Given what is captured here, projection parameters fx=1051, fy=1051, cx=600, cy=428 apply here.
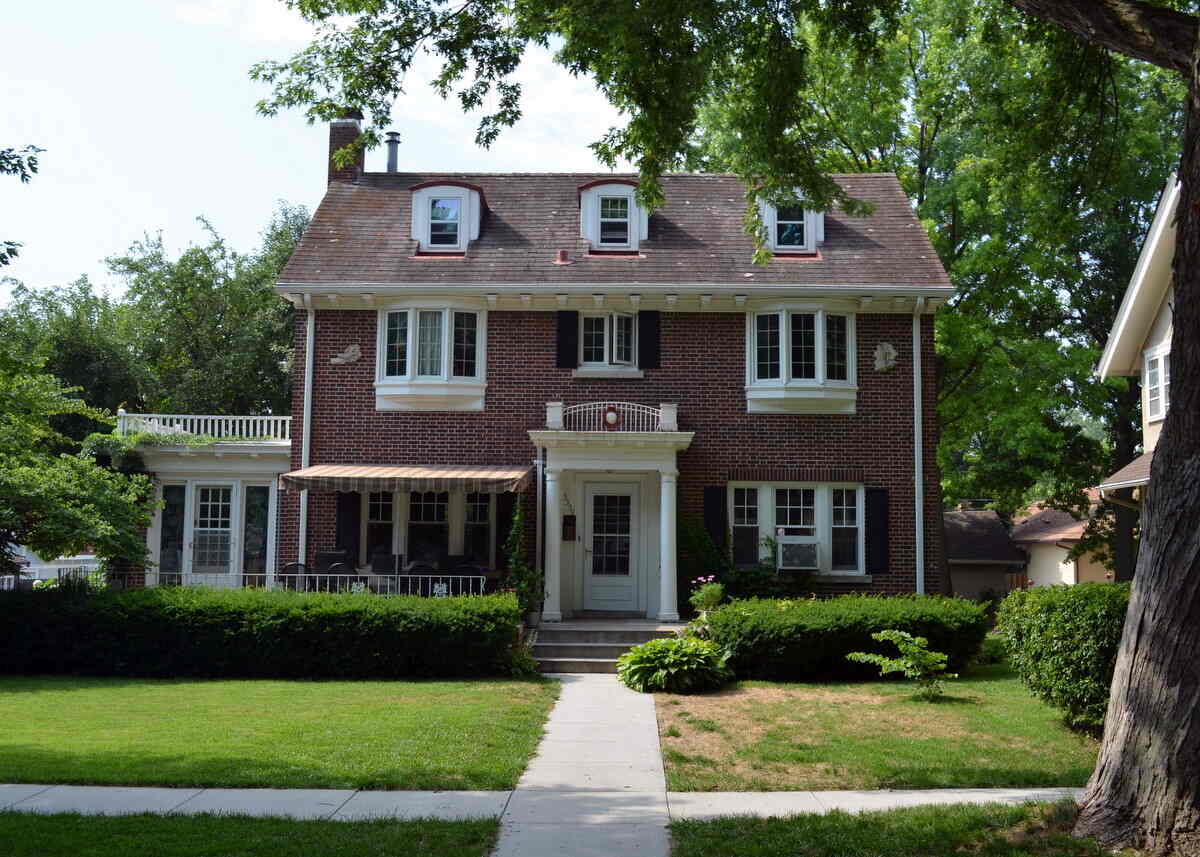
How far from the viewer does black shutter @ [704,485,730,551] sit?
60.8ft

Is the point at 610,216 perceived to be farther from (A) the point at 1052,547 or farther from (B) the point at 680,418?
(A) the point at 1052,547

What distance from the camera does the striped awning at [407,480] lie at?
16.9m

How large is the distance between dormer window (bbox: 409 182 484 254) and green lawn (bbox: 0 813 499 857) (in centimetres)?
1414

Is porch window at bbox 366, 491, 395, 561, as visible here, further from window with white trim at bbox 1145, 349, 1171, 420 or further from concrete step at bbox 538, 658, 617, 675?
window with white trim at bbox 1145, 349, 1171, 420

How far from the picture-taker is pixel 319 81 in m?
A: 12.1

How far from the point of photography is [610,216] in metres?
20.1

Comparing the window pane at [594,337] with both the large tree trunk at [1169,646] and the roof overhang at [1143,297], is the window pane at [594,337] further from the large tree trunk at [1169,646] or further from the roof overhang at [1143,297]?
the large tree trunk at [1169,646]

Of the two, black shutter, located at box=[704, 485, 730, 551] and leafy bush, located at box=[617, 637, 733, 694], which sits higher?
black shutter, located at box=[704, 485, 730, 551]

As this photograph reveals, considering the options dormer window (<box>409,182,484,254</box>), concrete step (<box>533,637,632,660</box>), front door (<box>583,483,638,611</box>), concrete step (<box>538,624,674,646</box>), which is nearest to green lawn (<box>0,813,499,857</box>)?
concrete step (<box>533,637,632,660</box>)

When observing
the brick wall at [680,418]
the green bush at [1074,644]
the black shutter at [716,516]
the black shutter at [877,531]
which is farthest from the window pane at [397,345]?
the green bush at [1074,644]

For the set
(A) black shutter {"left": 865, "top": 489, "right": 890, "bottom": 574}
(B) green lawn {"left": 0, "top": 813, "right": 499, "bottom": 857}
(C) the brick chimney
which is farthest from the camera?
(C) the brick chimney

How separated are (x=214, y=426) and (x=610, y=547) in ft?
27.8

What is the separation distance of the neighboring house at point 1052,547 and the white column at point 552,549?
91.7 feet

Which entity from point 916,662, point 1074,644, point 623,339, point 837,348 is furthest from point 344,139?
point 1074,644
